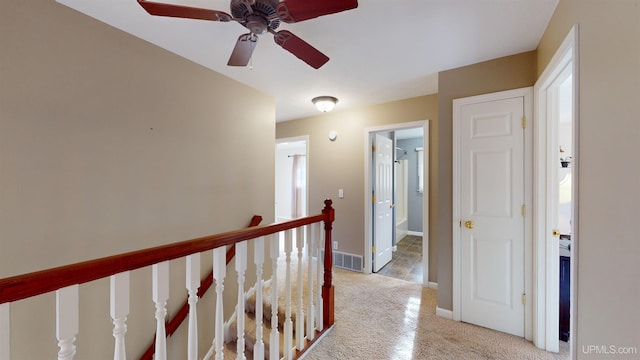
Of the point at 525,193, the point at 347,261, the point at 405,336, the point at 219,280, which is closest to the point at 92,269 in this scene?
the point at 219,280

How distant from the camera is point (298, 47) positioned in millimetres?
1502

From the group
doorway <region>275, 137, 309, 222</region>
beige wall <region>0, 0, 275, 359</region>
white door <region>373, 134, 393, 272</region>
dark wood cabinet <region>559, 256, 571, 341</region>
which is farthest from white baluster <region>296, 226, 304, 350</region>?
doorway <region>275, 137, 309, 222</region>

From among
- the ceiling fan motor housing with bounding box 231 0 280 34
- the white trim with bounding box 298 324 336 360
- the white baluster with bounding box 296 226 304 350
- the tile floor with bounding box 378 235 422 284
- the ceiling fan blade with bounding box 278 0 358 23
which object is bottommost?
the tile floor with bounding box 378 235 422 284

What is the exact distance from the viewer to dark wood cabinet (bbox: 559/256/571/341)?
199 cm

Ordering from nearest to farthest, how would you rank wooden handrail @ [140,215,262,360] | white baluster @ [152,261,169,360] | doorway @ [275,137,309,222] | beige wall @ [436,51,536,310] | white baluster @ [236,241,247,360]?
white baluster @ [152,261,169,360] → white baluster @ [236,241,247,360] → wooden handrail @ [140,215,262,360] → beige wall @ [436,51,536,310] → doorway @ [275,137,309,222]

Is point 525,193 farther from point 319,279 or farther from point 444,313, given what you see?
point 319,279

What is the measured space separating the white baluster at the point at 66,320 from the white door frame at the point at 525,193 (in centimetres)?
246

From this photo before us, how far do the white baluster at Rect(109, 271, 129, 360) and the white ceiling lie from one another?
59.6 inches

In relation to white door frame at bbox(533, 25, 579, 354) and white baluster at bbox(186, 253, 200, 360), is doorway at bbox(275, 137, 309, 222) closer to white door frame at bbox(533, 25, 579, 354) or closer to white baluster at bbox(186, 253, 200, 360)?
white door frame at bbox(533, 25, 579, 354)

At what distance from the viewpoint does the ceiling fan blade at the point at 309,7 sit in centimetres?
110
